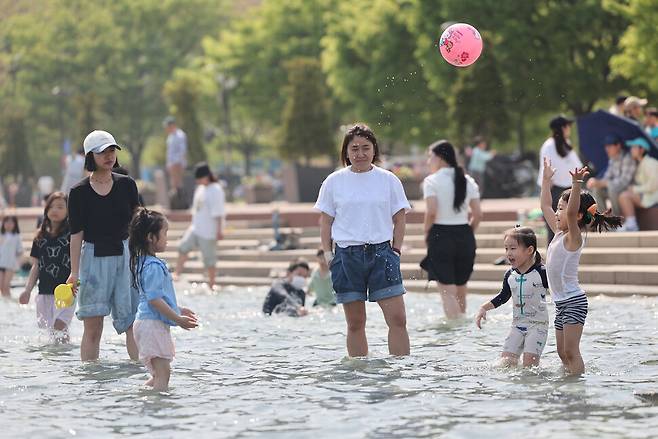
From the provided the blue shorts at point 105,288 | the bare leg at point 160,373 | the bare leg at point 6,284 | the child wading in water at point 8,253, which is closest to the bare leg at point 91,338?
the blue shorts at point 105,288

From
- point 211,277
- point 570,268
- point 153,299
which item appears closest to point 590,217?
point 570,268

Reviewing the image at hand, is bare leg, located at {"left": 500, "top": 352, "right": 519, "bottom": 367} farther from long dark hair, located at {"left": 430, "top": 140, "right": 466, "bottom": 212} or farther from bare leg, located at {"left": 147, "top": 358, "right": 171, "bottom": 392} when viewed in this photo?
long dark hair, located at {"left": 430, "top": 140, "right": 466, "bottom": 212}

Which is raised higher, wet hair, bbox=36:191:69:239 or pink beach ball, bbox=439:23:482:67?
pink beach ball, bbox=439:23:482:67

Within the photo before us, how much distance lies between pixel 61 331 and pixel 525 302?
15.1 ft

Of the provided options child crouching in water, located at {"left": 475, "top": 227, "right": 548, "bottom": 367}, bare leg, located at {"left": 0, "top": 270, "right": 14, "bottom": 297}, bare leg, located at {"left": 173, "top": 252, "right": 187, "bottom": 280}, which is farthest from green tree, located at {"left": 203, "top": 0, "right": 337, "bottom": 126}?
child crouching in water, located at {"left": 475, "top": 227, "right": 548, "bottom": 367}

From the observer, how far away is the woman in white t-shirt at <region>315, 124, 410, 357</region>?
32.3ft

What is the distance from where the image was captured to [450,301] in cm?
1323

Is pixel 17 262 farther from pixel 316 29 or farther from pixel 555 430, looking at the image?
pixel 316 29

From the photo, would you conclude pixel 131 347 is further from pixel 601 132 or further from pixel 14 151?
pixel 14 151

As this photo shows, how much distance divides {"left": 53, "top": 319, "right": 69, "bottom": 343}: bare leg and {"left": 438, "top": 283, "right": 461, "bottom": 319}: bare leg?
12.2 feet

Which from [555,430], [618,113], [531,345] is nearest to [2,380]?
[531,345]

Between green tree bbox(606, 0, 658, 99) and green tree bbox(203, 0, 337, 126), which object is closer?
green tree bbox(606, 0, 658, 99)

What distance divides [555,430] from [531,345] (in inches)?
90.3

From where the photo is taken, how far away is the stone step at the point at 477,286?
16.0 m
